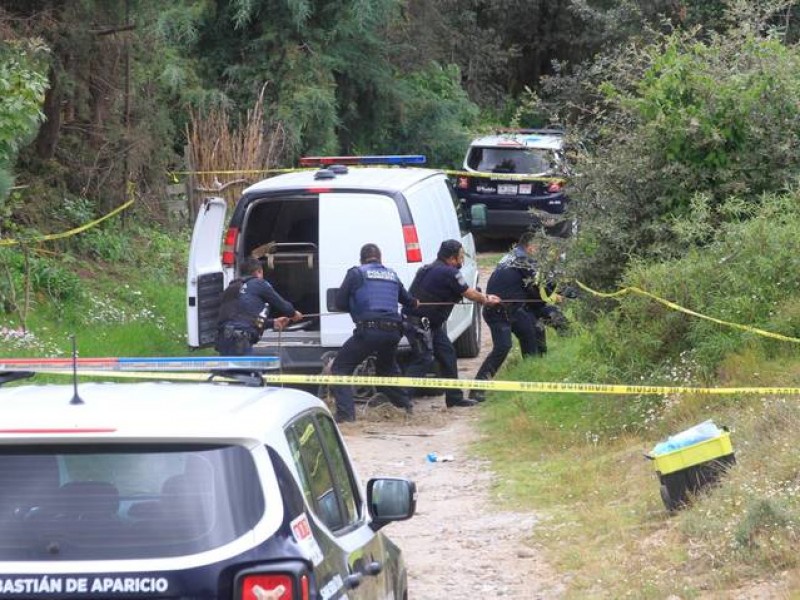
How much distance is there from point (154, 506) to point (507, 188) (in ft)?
62.7

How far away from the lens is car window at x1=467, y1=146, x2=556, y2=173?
22.8 metres

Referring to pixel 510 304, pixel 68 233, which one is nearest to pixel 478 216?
pixel 510 304

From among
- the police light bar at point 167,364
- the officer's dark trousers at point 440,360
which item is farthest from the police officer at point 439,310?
the police light bar at point 167,364

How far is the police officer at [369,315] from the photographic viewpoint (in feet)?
38.3

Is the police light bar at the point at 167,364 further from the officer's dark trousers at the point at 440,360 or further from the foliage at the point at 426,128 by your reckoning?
the foliage at the point at 426,128

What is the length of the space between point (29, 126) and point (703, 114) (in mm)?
5925

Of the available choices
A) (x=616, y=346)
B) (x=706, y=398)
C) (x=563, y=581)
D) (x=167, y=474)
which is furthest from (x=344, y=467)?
(x=616, y=346)

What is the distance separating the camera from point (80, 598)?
3.78 metres

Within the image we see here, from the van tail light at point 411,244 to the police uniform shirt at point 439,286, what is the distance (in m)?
0.16

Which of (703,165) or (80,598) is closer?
(80,598)

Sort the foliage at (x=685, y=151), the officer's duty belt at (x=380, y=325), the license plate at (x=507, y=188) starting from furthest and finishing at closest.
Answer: the license plate at (x=507, y=188)
the officer's duty belt at (x=380, y=325)
the foliage at (x=685, y=151)

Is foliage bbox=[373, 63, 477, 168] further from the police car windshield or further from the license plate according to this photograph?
the police car windshield

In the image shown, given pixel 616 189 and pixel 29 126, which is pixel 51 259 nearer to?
pixel 29 126

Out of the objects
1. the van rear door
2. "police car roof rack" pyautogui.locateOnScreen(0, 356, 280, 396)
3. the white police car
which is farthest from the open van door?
the white police car
